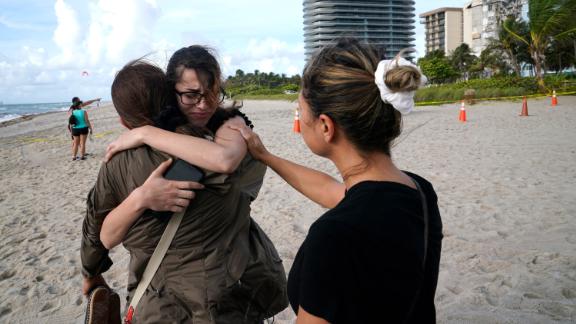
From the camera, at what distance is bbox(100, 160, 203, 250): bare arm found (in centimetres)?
148

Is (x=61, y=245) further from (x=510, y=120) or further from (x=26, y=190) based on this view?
(x=510, y=120)

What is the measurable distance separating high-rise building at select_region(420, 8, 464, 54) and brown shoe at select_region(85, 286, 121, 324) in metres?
119

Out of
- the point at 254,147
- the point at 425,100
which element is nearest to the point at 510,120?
the point at 425,100

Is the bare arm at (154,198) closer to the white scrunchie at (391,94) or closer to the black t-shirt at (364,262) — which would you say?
the black t-shirt at (364,262)

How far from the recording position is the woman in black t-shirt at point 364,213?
107cm

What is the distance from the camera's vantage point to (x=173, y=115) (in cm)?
170

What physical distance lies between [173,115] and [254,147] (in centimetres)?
35

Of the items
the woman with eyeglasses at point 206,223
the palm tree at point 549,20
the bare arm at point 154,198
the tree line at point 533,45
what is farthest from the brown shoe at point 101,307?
the tree line at point 533,45

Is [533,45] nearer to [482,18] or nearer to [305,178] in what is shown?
[305,178]

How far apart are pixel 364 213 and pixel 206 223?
72cm

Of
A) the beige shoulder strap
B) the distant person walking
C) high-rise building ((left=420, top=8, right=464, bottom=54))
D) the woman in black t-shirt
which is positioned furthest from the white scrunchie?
high-rise building ((left=420, top=8, right=464, bottom=54))

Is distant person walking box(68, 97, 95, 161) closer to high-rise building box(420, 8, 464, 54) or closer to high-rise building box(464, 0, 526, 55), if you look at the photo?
high-rise building box(464, 0, 526, 55)

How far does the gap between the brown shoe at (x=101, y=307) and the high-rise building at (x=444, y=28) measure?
392 ft

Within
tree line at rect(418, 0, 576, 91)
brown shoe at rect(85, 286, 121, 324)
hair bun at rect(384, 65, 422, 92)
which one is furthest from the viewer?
tree line at rect(418, 0, 576, 91)
